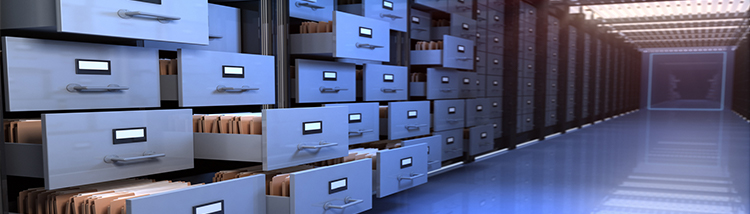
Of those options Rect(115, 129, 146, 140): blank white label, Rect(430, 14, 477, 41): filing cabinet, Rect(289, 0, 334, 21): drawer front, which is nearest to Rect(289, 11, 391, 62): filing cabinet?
Rect(289, 0, 334, 21): drawer front

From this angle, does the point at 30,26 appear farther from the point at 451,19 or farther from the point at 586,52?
the point at 586,52

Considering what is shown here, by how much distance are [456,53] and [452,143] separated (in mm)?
641

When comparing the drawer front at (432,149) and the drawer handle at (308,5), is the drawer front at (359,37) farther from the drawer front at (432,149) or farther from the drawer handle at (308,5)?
the drawer front at (432,149)

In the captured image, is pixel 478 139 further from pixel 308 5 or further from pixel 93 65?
pixel 93 65

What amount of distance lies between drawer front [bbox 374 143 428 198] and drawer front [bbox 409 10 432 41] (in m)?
1.10

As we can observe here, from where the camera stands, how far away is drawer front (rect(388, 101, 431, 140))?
3.02 metres

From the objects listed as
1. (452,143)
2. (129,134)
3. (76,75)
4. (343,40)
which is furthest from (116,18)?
(452,143)

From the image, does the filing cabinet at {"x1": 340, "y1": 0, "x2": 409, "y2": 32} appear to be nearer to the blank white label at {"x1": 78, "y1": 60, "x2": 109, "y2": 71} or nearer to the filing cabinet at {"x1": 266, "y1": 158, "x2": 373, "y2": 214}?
the filing cabinet at {"x1": 266, "y1": 158, "x2": 373, "y2": 214}

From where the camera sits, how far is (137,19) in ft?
4.90

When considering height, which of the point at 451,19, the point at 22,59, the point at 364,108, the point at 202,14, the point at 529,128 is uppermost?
the point at 451,19

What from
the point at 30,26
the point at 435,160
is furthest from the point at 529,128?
the point at 30,26

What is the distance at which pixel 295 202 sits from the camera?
1704mm

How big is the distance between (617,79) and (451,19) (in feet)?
37.8

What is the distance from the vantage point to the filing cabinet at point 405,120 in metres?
3.02
